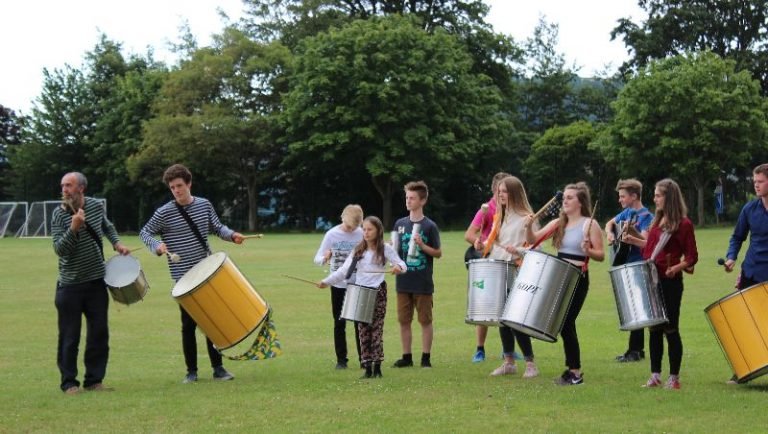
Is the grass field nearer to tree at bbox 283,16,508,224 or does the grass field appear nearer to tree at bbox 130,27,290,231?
tree at bbox 283,16,508,224

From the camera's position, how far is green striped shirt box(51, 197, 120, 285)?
9594 millimetres

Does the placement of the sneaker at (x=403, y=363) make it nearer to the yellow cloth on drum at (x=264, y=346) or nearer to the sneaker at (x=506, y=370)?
the sneaker at (x=506, y=370)

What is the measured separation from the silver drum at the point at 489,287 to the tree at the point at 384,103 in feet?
156

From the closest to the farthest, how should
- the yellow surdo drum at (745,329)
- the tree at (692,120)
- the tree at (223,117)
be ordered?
the yellow surdo drum at (745,329) → the tree at (692,120) → the tree at (223,117)

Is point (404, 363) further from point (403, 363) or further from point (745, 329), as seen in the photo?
point (745, 329)

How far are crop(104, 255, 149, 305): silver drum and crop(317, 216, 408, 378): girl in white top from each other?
1810mm

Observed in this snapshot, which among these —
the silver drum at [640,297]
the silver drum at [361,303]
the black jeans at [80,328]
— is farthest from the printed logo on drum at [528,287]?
the black jeans at [80,328]

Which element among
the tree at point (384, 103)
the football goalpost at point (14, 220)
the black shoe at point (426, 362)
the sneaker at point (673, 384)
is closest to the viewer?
the sneaker at point (673, 384)

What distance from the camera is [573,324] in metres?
9.23

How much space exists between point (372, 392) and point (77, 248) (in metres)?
3.09

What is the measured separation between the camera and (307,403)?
340 inches

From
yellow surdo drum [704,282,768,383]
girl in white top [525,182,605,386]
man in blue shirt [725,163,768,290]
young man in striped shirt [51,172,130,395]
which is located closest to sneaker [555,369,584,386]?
girl in white top [525,182,605,386]

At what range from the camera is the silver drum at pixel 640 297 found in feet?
28.4

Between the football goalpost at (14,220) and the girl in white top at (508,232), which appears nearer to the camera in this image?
the girl in white top at (508,232)
